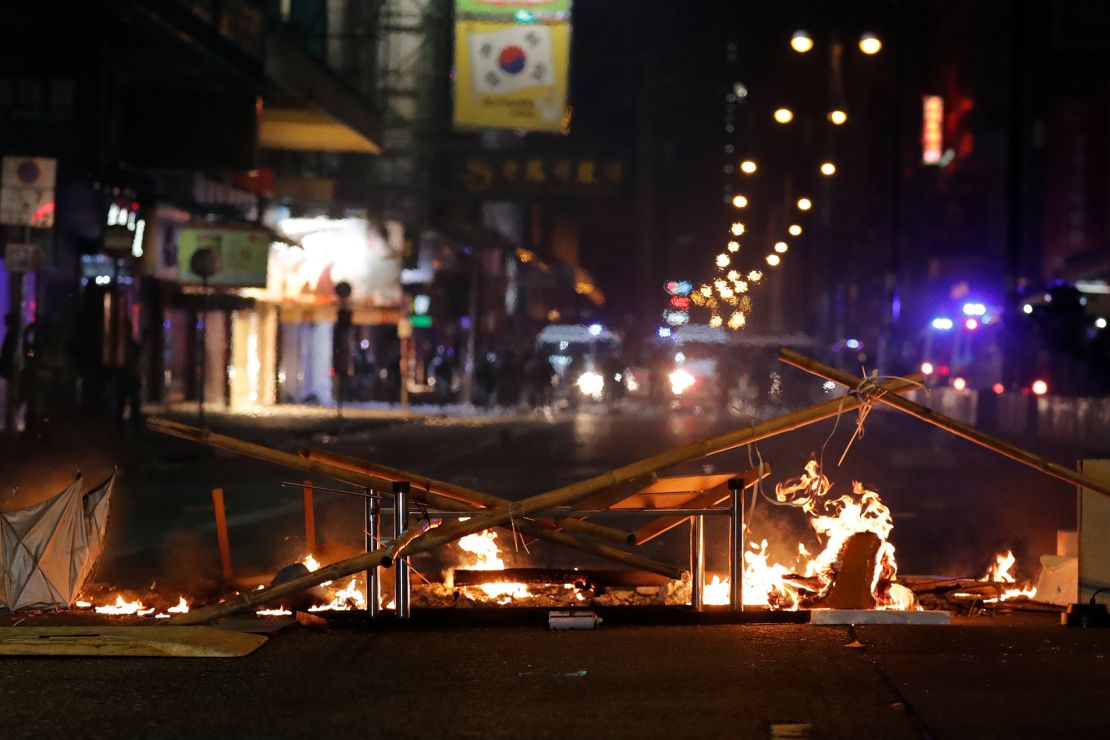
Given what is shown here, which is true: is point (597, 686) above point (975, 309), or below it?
below

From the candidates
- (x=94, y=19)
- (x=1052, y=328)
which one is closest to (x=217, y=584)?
(x=94, y=19)

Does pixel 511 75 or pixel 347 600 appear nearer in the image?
pixel 347 600

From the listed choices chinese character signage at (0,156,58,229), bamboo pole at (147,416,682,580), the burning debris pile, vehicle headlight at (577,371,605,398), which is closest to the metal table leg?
the burning debris pile

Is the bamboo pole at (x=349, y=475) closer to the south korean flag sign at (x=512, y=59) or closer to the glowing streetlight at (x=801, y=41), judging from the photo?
the glowing streetlight at (x=801, y=41)

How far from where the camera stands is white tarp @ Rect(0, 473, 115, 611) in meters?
8.13

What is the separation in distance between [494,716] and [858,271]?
317 feet

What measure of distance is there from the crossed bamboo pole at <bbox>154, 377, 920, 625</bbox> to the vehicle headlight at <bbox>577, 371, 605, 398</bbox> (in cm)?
4750

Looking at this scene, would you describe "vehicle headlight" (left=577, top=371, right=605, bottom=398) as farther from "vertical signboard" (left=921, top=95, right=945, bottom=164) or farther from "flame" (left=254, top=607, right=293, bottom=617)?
"flame" (left=254, top=607, right=293, bottom=617)

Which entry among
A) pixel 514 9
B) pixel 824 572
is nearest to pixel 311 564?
pixel 824 572

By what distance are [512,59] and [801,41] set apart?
25.2 feet

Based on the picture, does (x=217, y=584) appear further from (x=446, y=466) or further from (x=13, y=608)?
(x=446, y=466)

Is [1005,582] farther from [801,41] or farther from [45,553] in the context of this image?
[801,41]

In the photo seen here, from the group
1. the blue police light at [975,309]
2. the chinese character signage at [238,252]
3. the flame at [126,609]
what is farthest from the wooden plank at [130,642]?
the blue police light at [975,309]

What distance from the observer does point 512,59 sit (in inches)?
1230
